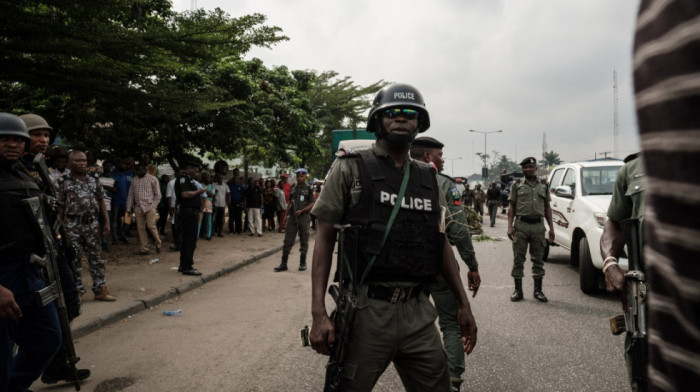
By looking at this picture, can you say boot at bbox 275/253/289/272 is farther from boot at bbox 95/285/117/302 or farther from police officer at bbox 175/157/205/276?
boot at bbox 95/285/117/302

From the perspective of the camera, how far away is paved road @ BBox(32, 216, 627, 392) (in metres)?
3.75

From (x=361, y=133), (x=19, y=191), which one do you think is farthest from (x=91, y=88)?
(x=361, y=133)

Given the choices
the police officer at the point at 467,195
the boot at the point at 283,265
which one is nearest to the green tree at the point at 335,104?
the police officer at the point at 467,195

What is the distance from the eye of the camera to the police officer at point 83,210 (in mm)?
5883

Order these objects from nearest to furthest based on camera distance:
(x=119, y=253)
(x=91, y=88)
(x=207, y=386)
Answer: (x=207, y=386)
(x=91, y=88)
(x=119, y=253)

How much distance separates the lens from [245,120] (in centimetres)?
1430

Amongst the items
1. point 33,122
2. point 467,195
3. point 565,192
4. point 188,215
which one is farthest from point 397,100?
point 467,195

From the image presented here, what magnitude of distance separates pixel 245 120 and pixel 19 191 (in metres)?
11.6

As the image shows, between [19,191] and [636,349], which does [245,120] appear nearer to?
[19,191]

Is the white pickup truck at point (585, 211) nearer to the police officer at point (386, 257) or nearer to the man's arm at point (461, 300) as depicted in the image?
the man's arm at point (461, 300)

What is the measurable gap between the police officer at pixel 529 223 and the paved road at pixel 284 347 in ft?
1.14

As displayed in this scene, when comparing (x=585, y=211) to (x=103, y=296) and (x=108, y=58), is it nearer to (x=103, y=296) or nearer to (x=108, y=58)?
(x=103, y=296)

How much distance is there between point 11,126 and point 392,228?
2492 mm

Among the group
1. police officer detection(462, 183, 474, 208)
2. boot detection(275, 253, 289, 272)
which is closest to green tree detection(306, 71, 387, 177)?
police officer detection(462, 183, 474, 208)
